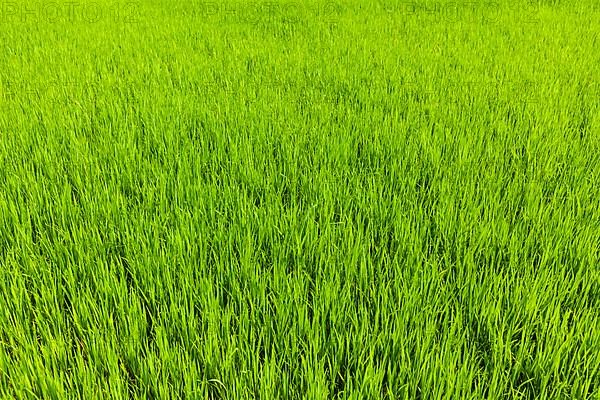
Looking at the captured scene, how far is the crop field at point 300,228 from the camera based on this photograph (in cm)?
86

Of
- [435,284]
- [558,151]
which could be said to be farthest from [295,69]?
[435,284]

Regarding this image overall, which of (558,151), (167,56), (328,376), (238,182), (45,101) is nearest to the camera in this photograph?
(328,376)

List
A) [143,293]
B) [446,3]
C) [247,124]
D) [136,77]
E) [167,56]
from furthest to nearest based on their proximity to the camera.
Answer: [446,3], [167,56], [136,77], [247,124], [143,293]

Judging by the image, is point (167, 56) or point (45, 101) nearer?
point (45, 101)

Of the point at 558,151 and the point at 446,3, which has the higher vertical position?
the point at 446,3

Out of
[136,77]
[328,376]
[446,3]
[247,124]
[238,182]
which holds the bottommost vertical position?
[328,376]

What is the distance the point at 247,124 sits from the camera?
2.04m

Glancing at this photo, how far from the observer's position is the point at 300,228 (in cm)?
133

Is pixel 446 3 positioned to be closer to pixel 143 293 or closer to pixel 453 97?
pixel 453 97

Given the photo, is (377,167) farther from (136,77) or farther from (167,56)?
(167,56)

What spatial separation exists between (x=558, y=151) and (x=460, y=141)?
0.38 m

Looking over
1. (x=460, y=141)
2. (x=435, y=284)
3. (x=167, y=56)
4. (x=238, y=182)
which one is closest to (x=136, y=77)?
(x=167, y=56)

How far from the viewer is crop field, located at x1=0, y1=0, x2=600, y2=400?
0.86 metres

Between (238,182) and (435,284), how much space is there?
84 cm
